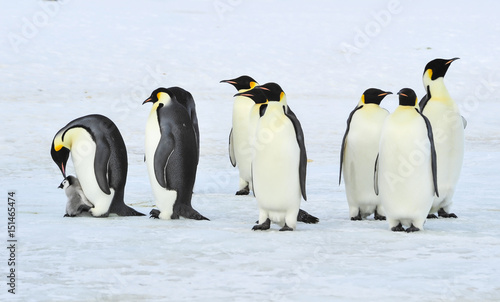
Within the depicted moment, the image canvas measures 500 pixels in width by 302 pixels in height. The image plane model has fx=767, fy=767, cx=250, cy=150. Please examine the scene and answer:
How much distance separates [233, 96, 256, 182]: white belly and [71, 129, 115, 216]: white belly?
1416 millimetres

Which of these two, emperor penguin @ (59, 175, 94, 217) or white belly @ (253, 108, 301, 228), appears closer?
white belly @ (253, 108, 301, 228)

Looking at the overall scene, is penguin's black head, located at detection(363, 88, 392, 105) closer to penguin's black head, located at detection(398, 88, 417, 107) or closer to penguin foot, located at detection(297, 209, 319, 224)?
penguin's black head, located at detection(398, 88, 417, 107)

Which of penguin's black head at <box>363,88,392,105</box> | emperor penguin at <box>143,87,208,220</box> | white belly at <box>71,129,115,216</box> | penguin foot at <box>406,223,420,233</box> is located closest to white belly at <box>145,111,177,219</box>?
emperor penguin at <box>143,87,208,220</box>

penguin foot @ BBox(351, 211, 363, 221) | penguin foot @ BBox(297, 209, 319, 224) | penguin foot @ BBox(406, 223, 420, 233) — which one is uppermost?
penguin foot @ BBox(406, 223, 420, 233)

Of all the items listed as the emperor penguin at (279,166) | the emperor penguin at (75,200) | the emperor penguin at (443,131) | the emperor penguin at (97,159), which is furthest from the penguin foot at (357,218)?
the emperor penguin at (75,200)

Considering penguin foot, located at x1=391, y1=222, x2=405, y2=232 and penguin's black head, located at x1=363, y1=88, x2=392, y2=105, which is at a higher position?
penguin's black head, located at x1=363, y1=88, x2=392, y2=105

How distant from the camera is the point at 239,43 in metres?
16.4

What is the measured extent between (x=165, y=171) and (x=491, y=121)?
23.1 ft

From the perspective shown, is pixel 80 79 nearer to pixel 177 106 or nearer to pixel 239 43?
pixel 239 43

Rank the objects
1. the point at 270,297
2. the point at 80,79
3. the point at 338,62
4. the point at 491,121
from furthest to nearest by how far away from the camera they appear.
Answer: the point at 338,62 → the point at 80,79 → the point at 491,121 → the point at 270,297

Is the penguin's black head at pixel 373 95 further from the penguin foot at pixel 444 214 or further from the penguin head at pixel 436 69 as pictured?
the penguin foot at pixel 444 214

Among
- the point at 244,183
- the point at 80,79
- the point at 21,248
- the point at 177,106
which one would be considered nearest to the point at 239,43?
the point at 80,79

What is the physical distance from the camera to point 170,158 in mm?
4180

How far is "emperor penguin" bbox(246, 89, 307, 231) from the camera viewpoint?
3.74m
